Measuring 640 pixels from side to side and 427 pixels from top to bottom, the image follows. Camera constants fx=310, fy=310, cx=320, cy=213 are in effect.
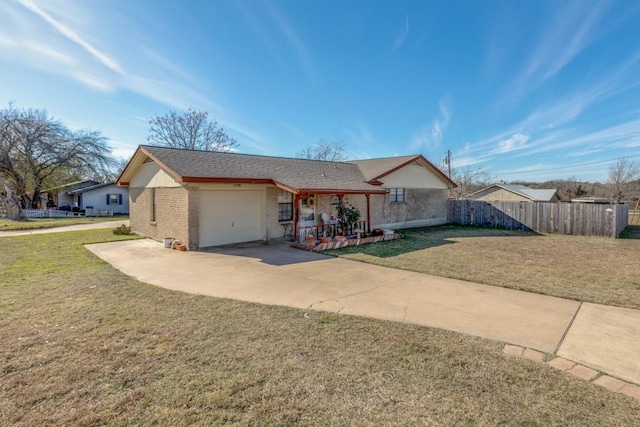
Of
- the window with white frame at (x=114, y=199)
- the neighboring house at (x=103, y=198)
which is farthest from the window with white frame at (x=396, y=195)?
the window with white frame at (x=114, y=199)

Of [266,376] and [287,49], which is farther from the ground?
[287,49]

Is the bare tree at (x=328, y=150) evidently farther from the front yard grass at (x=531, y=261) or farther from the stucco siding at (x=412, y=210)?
the front yard grass at (x=531, y=261)

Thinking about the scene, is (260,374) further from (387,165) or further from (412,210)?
(412,210)

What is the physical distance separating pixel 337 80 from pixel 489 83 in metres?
8.32

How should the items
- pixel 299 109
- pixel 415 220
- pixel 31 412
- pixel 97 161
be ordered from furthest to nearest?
1. pixel 97 161
2. pixel 299 109
3. pixel 415 220
4. pixel 31 412

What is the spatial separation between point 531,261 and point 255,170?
32.5 ft

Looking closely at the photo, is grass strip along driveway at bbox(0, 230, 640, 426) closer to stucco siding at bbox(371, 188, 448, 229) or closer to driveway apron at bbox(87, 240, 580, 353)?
driveway apron at bbox(87, 240, 580, 353)

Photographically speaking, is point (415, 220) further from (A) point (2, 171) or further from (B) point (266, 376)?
(A) point (2, 171)

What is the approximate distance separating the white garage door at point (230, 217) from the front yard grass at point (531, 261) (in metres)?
3.76

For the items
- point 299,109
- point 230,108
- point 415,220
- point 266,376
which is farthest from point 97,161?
point 266,376

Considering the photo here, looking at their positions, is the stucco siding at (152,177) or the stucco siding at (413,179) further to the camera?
the stucco siding at (413,179)

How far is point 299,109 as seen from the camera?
21.4 meters

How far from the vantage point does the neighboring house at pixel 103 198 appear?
3109 centimetres

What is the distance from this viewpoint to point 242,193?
39.1 feet
